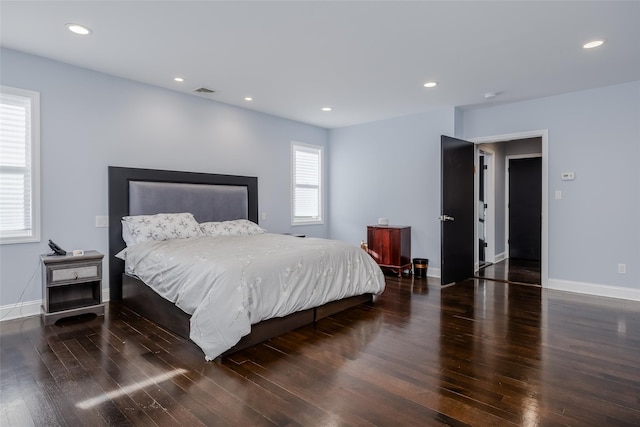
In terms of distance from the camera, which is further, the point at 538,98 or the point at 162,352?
the point at 538,98

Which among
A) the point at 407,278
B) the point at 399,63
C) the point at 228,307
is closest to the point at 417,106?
the point at 399,63

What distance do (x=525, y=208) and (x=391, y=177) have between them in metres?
3.19

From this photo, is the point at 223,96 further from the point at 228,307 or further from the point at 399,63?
the point at 228,307

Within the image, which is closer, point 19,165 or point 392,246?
point 19,165

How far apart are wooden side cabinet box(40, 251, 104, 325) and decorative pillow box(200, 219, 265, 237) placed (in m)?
1.26

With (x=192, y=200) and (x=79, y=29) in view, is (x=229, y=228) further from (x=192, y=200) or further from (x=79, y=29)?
(x=79, y=29)

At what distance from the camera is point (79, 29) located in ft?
9.77

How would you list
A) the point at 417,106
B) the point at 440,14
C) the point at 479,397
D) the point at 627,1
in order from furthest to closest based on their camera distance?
1. the point at 417,106
2. the point at 440,14
3. the point at 627,1
4. the point at 479,397

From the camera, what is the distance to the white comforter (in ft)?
8.43

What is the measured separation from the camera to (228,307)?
2572 mm

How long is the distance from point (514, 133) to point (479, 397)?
418 centimetres

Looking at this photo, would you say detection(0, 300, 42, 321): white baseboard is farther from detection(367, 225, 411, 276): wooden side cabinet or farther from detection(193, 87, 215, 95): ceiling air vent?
detection(367, 225, 411, 276): wooden side cabinet

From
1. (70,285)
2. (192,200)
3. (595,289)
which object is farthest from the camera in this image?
(192,200)

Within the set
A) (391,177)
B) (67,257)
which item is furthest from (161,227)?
(391,177)
